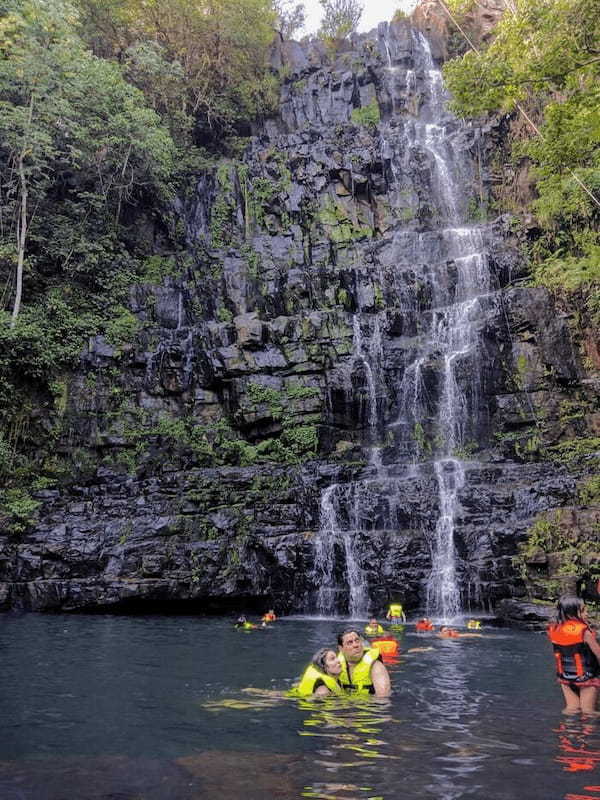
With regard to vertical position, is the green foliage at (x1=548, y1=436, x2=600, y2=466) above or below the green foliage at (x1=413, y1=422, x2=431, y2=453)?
below

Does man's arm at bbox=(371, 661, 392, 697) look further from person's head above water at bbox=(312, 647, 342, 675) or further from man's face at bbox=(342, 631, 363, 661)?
person's head above water at bbox=(312, 647, 342, 675)

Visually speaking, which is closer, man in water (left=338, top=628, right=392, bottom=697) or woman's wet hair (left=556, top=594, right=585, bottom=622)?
woman's wet hair (left=556, top=594, right=585, bottom=622)

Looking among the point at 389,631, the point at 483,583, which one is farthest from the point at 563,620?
the point at 483,583

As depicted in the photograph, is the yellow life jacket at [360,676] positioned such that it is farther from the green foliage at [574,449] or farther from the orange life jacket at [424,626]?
the green foliage at [574,449]

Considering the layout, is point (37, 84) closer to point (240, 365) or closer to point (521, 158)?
point (240, 365)

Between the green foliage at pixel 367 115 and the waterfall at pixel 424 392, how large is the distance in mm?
2010

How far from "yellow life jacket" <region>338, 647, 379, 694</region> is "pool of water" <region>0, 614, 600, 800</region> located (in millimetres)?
258

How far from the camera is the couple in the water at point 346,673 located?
816 cm

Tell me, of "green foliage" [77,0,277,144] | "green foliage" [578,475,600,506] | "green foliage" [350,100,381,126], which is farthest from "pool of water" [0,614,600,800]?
"green foliage" [350,100,381,126]

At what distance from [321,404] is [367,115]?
70.8ft

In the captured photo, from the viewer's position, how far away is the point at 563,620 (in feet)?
24.8

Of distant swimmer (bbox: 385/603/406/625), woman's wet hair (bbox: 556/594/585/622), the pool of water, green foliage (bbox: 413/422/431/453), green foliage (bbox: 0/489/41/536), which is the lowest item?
the pool of water

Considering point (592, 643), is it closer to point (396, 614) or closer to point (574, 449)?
point (396, 614)

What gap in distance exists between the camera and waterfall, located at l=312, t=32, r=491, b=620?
19.1 m
